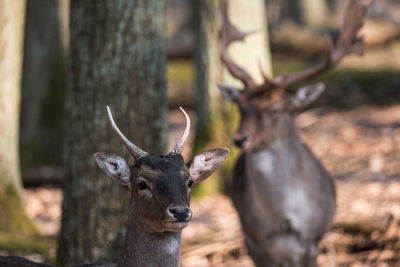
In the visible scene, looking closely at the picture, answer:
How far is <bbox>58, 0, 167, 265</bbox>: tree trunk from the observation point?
6.27m

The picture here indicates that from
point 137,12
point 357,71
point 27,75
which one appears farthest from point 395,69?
point 137,12

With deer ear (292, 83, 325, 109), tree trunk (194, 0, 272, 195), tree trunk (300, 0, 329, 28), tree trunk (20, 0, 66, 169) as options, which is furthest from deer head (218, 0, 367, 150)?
tree trunk (300, 0, 329, 28)

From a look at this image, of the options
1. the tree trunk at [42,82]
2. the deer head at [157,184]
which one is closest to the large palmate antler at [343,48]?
the deer head at [157,184]

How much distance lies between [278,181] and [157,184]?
8.52 feet

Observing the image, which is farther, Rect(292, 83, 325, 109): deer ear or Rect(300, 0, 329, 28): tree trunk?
Rect(300, 0, 329, 28): tree trunk

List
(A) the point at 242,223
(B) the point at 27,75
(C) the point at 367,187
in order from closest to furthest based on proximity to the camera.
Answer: (A) the point at 242,223, (C) the point at 367,187, (B) the point at 27,75

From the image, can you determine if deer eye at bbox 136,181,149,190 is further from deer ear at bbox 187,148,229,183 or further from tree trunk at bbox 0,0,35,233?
tree trunk at bbox 0,0,35,233

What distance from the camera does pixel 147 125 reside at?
6359 mm

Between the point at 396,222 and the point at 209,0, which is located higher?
the point at 209,0

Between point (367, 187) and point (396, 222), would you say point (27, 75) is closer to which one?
point (367, 187)

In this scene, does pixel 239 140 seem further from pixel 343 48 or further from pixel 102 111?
pixel 343 48

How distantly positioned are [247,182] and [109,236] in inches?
61.5

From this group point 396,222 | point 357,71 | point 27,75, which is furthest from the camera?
point 357,71

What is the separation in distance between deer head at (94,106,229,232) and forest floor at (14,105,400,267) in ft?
8.94
